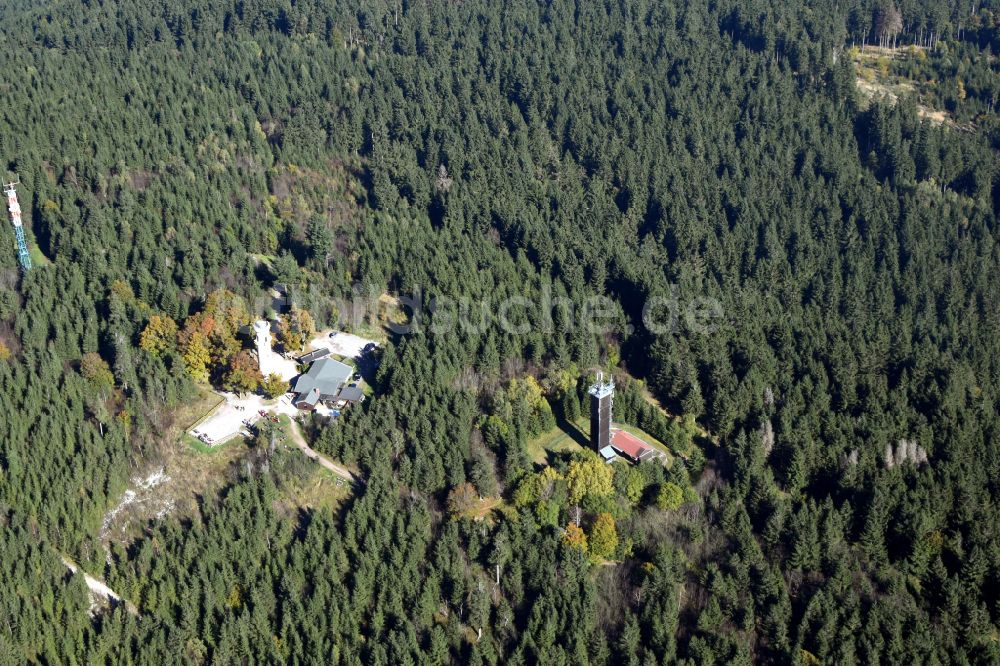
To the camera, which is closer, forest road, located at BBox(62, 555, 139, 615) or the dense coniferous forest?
forest road, located at BBox(62, 555, 139, 615)

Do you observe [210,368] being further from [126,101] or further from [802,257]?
[802,257]

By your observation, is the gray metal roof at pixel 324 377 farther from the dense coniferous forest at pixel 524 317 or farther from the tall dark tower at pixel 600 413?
the tall dark tower at pixel 600 413

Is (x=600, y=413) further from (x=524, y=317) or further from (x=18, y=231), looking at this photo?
(x=18, y=231)

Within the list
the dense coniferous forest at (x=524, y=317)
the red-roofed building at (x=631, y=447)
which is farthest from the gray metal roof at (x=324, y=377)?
the red-roofed building at (x=631, y=447)

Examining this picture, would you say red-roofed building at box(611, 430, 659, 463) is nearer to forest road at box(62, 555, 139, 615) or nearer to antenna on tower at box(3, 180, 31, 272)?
forest road at box(62, 555, 139, 615)

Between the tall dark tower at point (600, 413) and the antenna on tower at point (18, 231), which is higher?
the antenna on tower at point (18, 231)

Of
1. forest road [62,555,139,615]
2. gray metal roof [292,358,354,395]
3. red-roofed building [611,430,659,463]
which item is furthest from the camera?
gray metal roof [292,358,354,395]

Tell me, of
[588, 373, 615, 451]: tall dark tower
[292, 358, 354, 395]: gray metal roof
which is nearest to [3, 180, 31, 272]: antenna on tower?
[292, 358, 354, 395]: gray metal roof
